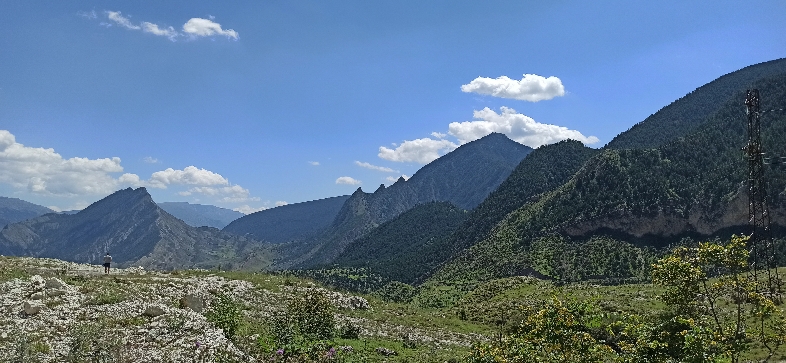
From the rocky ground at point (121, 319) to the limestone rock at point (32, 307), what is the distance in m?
0.05

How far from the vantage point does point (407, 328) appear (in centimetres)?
4634

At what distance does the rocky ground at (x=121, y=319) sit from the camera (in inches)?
875

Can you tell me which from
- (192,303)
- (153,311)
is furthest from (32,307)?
(192,303)

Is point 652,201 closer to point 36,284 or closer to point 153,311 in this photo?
point 153,311

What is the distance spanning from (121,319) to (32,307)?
4.91 m

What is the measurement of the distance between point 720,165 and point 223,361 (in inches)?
7747

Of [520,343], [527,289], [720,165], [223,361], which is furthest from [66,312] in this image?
[720,165]

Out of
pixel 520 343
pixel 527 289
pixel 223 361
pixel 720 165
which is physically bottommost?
pixel 527 289

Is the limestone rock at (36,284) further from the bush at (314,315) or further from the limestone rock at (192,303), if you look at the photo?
the bush at (314,315)

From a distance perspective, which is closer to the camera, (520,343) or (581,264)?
(520,343)

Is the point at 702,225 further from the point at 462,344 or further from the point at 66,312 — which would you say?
the point at 66,312

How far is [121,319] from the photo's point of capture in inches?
1117

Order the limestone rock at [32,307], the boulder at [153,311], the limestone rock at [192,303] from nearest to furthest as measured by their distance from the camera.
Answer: the limestone rock at [32,307], the boulder at [153,311], the limestone rock at [192,303]

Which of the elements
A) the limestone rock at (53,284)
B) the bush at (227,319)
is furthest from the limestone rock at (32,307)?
the bush at (227,319)
